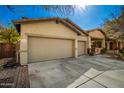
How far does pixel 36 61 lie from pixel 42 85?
3.82 meters

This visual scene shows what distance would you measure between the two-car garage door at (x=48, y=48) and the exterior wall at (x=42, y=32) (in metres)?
0.35

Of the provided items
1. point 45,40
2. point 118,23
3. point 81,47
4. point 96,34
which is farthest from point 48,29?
point 96,34

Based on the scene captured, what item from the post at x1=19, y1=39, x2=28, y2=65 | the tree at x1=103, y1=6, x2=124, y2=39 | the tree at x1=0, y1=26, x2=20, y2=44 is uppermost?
the tree at x1=103, y1=6, x2=124, y2=39

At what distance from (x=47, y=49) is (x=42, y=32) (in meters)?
1.42

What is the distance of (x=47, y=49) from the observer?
741 centimetres

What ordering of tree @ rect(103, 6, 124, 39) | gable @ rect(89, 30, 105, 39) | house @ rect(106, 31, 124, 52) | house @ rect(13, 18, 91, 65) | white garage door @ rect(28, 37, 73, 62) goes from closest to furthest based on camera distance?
tree @ rect(103, 6, 124, 39), house @ rect(13, 18, 91, 65), white garage door @ rect(28, 37, 73, 62), house @ rect(106, 31, 124, 52), gable @ rect(89, 30, 105, 39)

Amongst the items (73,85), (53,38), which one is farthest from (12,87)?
(53,38)

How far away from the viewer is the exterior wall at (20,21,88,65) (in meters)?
6.23

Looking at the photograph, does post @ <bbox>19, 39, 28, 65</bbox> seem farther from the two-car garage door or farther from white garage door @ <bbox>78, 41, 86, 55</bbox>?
white garage door @ <bbox>78, 41, 86, 55</bbox>

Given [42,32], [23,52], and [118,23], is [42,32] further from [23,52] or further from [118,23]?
[118,23]

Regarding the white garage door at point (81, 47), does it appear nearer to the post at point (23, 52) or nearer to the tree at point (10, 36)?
the post at point (23, 52)

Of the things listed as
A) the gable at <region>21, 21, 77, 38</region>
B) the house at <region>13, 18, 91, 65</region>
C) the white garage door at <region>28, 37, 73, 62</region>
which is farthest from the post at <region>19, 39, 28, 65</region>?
the gable at <region>21, 21, 77, 38</region>

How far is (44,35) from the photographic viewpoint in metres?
7.15
